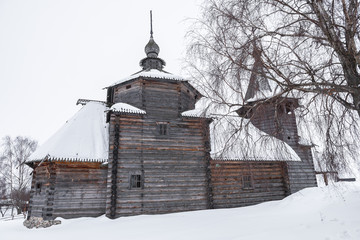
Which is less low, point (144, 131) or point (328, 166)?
point (144, 131)

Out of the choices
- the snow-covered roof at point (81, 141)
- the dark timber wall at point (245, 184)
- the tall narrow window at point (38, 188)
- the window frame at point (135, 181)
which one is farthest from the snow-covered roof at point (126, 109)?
the tall narrow window at point (38, 188)

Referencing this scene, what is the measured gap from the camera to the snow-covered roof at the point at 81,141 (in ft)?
38.2

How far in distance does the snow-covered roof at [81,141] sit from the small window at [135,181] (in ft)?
6.03

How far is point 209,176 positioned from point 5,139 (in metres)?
27.9

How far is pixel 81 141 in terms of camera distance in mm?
12586

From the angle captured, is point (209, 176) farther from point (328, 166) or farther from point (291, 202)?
point (328, 166)

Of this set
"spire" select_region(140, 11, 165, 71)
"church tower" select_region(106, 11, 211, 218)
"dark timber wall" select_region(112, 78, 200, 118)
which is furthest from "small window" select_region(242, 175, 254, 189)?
"spire" select_region(140, 11, 165, 71)

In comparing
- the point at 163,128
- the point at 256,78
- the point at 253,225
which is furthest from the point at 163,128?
the point at 256,78

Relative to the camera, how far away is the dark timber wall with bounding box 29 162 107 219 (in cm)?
1128

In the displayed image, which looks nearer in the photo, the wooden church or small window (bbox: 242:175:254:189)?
the wooden church

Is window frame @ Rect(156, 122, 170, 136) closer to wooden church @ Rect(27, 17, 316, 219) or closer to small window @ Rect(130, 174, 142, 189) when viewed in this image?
wooden church @ Rect(27, 17, 316, 219)

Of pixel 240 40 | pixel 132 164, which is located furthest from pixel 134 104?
pixel 240 40

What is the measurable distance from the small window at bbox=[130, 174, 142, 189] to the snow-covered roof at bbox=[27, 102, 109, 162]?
1.84m

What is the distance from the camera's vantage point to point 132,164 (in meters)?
11.9
